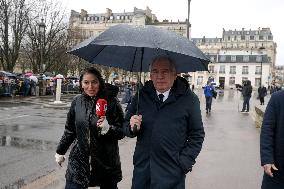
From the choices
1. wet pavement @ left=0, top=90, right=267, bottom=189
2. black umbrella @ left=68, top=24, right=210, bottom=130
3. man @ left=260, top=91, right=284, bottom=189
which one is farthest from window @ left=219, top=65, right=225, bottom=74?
man @ left=260, top=91, right=284, bottom=189

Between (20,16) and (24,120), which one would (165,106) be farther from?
(20,16)

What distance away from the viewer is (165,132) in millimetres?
3260

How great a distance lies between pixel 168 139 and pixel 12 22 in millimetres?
34436

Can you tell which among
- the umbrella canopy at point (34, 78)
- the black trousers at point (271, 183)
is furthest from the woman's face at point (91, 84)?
the umbrella canopy at point (34, 78)

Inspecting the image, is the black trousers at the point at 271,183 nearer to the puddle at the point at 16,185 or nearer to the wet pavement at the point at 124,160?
the wet pavement at the point at 124,160

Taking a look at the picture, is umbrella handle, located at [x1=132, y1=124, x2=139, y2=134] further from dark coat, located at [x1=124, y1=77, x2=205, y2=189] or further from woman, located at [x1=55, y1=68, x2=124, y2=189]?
woman, located at [x1=55, y1=68, x2=124, y2=189]

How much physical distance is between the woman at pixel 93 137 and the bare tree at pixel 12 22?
31.9 m

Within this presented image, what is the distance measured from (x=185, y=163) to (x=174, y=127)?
306mm

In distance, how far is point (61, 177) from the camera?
6.24 m

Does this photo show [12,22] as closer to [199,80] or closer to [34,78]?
[34,78]

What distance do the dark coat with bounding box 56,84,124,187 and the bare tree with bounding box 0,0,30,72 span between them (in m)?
32.0

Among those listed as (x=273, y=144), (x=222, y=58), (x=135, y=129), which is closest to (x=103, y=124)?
(x=135, y=129)

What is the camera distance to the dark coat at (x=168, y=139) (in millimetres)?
3256

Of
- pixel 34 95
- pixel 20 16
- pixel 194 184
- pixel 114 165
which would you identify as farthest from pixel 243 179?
pixel 20 16
